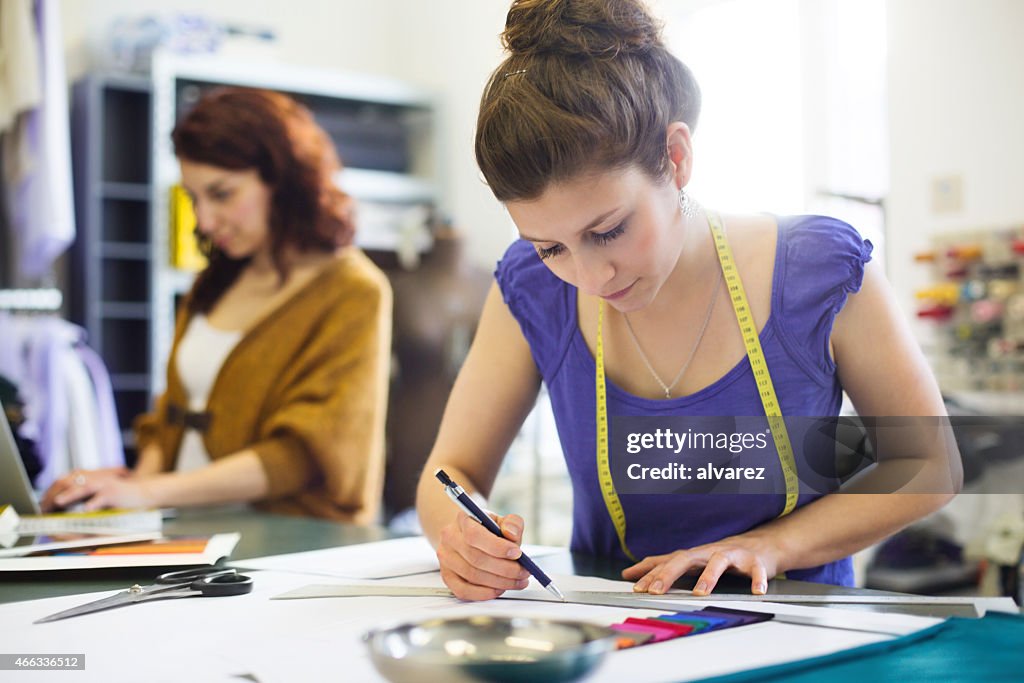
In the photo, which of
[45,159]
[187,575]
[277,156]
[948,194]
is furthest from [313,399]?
[948,194]

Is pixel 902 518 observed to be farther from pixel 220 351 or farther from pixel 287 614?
pixel 220 351

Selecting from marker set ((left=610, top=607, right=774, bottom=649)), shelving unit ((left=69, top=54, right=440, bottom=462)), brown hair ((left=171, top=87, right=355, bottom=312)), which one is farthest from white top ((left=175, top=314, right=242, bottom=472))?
shelving unit ((left=69, top=54, right=440, bottom=462))

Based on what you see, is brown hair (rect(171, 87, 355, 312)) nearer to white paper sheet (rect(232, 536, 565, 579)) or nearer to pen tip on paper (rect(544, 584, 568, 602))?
white paper sheet (rect(232, 536, 565, 579))

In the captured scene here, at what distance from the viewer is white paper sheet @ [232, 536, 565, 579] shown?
3.56 ft

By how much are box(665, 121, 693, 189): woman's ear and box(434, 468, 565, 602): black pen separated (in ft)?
1.30

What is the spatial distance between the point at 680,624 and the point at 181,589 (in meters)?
0.48

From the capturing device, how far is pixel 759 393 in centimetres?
113

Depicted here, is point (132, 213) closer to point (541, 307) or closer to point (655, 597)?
point (541, 307)

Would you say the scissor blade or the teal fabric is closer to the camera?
the teal fabric

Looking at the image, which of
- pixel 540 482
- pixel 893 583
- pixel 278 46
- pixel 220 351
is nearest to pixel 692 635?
pixel 220 351

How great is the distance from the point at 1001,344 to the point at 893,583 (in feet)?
2.54

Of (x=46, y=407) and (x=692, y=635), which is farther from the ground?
(x=692, y=635)

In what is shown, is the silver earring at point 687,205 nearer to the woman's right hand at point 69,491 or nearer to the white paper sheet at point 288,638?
the white paper sheet at point 288,638

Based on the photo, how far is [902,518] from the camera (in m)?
1.07
